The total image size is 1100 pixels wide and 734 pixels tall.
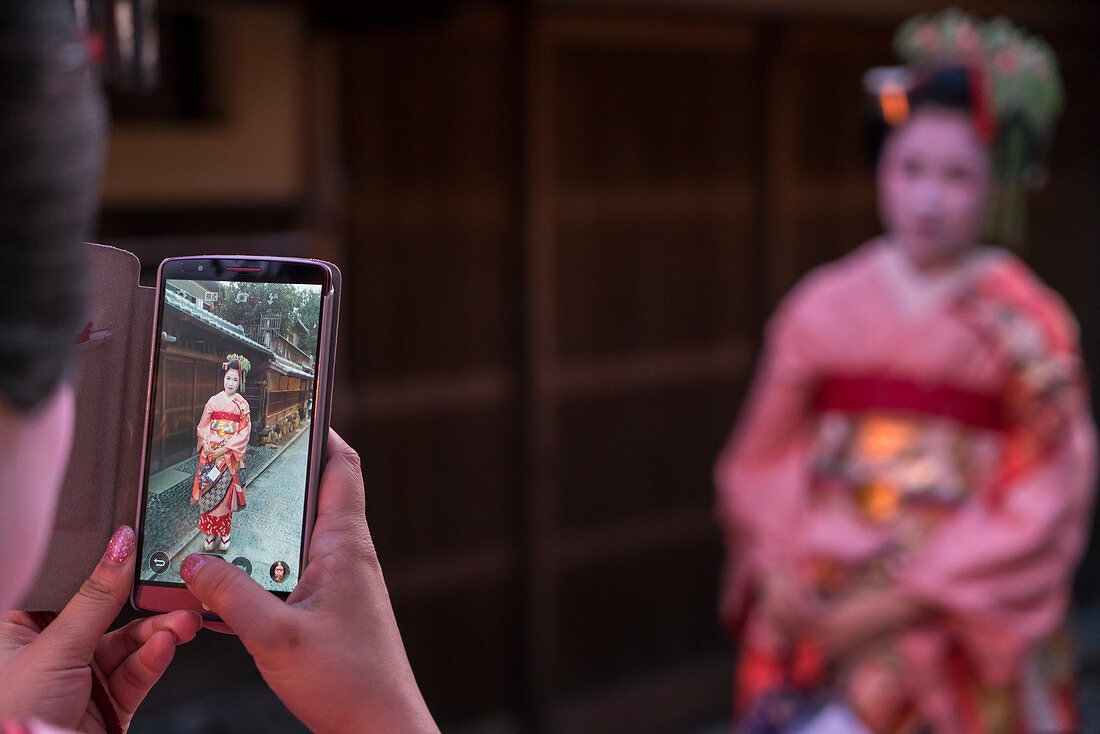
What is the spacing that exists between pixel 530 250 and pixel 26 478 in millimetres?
3420

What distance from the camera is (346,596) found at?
3.26 feet

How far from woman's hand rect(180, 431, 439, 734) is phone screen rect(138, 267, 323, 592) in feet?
0.08

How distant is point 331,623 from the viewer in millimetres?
983

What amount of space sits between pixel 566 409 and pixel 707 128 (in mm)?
1133

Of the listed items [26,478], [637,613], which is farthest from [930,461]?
[26,478]

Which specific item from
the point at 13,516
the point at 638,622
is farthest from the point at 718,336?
the point at 13,516

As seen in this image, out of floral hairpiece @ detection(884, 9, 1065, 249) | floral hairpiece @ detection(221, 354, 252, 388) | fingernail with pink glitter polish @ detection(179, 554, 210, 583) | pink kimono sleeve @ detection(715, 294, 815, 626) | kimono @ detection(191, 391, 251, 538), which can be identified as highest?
floral hairpiece @ detection(884, 9, 1065, 249)

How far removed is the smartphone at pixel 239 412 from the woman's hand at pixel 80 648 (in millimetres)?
22

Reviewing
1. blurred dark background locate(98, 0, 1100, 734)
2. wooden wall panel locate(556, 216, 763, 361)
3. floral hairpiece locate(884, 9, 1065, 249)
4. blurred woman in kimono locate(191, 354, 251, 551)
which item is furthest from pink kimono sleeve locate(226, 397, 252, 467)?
wooden wall panel locate(556, 216, 763, 361)

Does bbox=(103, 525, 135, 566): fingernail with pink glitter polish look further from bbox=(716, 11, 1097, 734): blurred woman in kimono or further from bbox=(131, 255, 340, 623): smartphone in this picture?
bbox=(716, 11, 1097, 734): blurred woman in kimono

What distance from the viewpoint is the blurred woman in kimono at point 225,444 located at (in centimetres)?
94

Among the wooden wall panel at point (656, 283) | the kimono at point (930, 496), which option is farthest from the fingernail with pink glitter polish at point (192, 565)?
the wooden wall panel at point (656, 283)

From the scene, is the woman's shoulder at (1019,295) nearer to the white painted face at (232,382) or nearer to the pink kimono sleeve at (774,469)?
the pink kimono sleeve at (774,469)

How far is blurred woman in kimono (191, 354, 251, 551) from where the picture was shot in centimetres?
94
